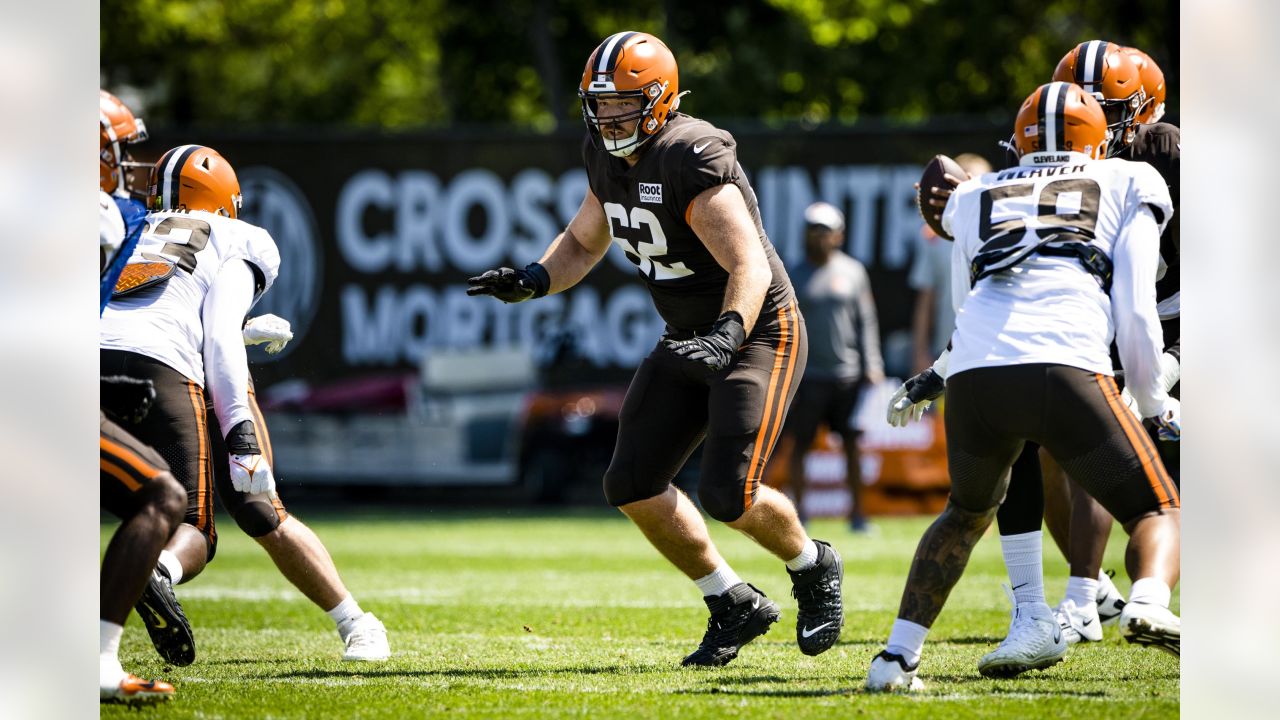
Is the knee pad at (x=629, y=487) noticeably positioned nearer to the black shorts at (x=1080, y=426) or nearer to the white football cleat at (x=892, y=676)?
the white football cleat at (x=892, y=676)

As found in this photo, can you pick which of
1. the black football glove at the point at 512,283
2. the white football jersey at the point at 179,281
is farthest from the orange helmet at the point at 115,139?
the black football glove at the point at 512,283

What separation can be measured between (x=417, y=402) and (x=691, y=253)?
796 centimetres

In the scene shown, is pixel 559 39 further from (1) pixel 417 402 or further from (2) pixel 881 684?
(2) pixel 881 684

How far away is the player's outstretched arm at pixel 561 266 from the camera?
5.31 meters

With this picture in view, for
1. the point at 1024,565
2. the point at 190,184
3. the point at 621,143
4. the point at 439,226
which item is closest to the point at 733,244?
the point at 621,143

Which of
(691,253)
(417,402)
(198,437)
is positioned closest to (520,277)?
(691,253)

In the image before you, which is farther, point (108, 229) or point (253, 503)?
point (253, 503)

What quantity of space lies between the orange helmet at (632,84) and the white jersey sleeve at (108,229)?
1547 millimetres

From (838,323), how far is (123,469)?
700 cm

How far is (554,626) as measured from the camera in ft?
20.1

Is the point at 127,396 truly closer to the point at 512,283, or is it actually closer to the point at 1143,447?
the point at 512,283

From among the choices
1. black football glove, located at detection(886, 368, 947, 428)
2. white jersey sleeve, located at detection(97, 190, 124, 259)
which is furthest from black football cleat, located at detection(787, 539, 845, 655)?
white jersey sleeve, located at detection(97, 190, 124, 259)

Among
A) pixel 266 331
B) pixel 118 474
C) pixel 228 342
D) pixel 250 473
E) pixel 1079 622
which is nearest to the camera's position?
pixel 118 474

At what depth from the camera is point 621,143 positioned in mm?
4977
